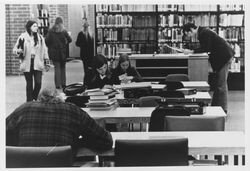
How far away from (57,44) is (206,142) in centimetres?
800

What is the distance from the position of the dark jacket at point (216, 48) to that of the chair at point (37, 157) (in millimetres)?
5539

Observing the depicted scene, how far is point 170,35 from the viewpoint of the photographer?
11.2 metres

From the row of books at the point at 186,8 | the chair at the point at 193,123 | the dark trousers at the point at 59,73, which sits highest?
the row of books at the point at 186,8

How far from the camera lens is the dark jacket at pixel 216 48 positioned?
26.7 ft

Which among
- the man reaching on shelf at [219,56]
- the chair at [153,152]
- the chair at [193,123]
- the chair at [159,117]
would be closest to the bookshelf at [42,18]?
the man reaching on shelf at [219,56]

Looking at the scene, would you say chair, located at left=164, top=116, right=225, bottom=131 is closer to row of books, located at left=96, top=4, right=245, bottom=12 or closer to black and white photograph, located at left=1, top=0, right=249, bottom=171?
black and white photograph, located at left=1, top=0, right=249, bottom=171

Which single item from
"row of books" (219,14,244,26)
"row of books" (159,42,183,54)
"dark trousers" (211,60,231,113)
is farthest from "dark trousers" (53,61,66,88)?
"dark trousers" (211,60,231,113)

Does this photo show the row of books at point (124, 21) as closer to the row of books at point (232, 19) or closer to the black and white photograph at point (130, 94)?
the black and white photograph at point (130, 94)

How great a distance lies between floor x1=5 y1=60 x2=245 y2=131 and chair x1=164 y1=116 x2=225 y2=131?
2.91 m

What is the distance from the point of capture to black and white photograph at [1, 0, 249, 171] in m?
3.16

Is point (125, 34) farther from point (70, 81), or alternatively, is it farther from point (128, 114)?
point (128, 114)

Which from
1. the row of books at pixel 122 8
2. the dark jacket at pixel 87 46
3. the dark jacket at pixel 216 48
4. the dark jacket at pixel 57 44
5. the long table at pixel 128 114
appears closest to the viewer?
the long table at pixel 128 114
